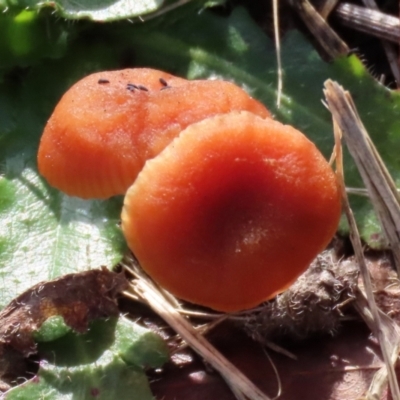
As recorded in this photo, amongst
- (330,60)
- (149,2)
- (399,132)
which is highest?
(149,2)

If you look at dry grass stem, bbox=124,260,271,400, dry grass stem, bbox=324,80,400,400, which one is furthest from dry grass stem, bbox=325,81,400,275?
dry grass stem, bbox=124,260,271,400

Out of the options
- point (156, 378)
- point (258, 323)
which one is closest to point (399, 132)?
point (258, 323)

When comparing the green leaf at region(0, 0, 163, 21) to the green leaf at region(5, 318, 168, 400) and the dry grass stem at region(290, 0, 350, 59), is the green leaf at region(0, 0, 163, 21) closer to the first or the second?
the dry grass stem at region(290, 0, 350, 59)

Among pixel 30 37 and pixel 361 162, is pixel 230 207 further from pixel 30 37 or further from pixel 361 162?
pixel 30 37

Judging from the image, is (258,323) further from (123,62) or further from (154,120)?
(123,62)

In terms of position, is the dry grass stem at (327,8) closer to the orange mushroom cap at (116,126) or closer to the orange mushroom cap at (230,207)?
the orange mushroom cap at (116,126)

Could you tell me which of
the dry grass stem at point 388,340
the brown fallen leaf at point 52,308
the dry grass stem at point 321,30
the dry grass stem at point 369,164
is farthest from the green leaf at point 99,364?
the dry grass stem at point 321,30
